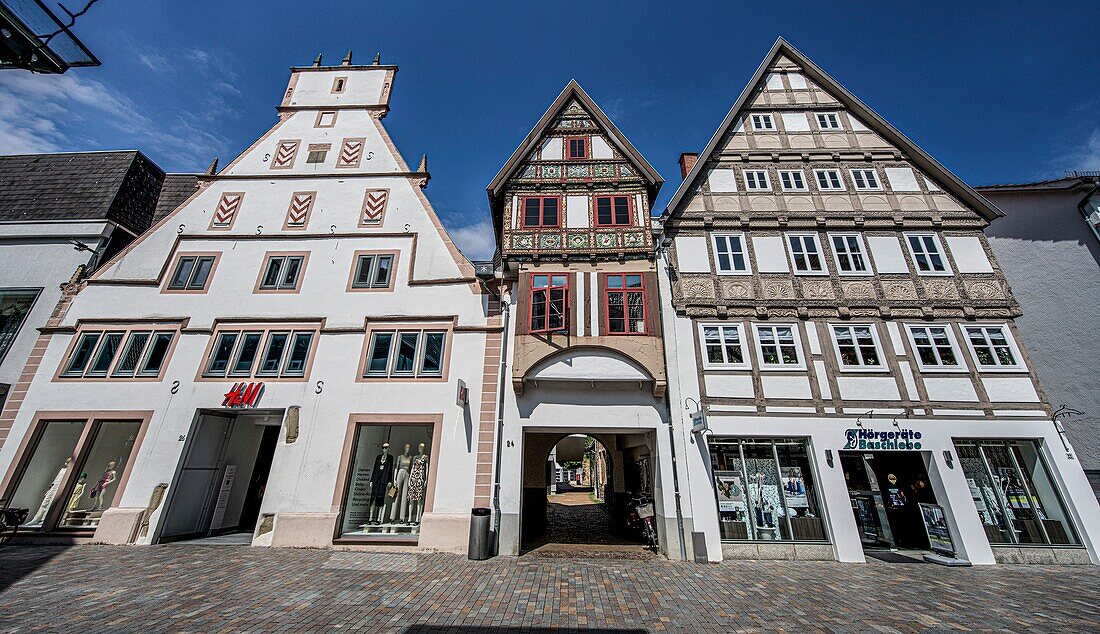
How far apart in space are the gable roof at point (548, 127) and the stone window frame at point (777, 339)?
249 inches

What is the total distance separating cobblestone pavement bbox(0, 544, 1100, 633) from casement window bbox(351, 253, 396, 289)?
28.1 feet

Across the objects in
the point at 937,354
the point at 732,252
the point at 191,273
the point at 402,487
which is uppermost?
the point at 732,252

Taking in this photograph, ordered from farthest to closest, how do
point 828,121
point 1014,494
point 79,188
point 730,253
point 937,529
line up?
1. point 828,121
2. point 79,188
3. point 730,253
4. point 1014,494
5. point 937,529

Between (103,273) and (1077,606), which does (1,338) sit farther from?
(1077,606)

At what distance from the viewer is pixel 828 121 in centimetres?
1716

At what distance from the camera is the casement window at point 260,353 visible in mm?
13828

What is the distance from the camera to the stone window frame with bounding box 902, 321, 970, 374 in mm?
13211

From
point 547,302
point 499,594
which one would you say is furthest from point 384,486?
point 547,302

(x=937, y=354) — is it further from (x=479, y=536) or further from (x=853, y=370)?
(x=479, y=536)

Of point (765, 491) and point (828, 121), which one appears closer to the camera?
point (765, 491)

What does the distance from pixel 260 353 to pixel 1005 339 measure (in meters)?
24.6

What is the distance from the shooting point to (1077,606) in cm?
802

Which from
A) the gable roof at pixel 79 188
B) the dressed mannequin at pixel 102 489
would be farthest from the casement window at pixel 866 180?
the gable roof at pixel 79 188

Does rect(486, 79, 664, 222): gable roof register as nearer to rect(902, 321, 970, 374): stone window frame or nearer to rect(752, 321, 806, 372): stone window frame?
rect(752, 321, 806, 372): stone window frame
